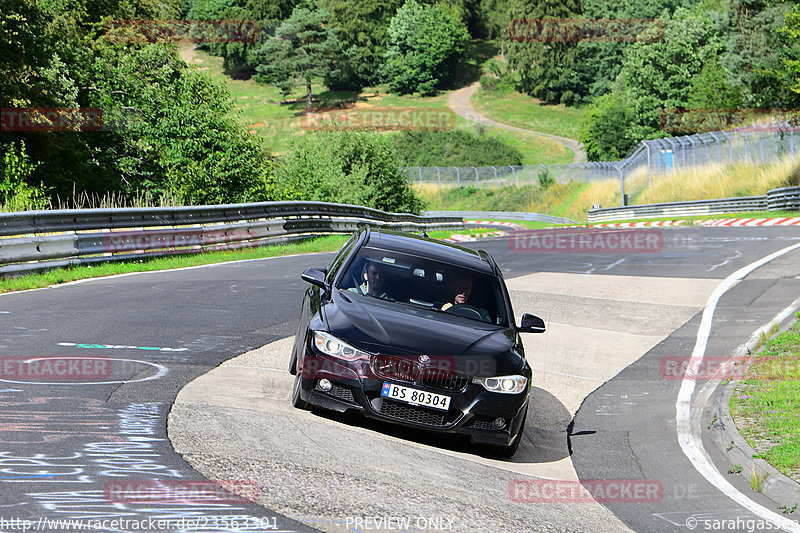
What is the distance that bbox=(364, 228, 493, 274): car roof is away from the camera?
8.97m

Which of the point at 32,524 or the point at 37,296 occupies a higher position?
the point at 32,524

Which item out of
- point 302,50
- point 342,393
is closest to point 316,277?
point 342,393

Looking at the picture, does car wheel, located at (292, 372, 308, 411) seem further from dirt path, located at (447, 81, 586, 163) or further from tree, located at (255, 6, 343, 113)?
tree, located at (255, 6, 343, 113)

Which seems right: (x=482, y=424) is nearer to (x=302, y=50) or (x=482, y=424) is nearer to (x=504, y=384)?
(x=504, y=384)

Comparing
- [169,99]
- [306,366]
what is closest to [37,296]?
[306,366]

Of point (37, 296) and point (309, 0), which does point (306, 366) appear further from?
point (309, 0)

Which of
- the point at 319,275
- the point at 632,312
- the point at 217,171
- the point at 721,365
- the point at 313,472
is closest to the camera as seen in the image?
the point at 313,472

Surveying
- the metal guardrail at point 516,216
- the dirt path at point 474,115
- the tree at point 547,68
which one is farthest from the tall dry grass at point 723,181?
the tree at point 547,68

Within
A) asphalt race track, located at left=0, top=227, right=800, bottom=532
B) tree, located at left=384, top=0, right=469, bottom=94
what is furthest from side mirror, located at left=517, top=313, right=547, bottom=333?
tree, located at left=384, top=0, right=469, bottom=94

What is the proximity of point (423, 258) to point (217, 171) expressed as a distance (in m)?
23.1

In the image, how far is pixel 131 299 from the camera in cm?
1315

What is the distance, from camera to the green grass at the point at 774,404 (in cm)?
785

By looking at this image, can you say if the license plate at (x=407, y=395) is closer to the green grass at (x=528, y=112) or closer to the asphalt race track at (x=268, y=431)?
the asphalt race track at (x=268, y=431)

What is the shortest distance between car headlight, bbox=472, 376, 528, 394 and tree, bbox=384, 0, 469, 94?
13272 cm
